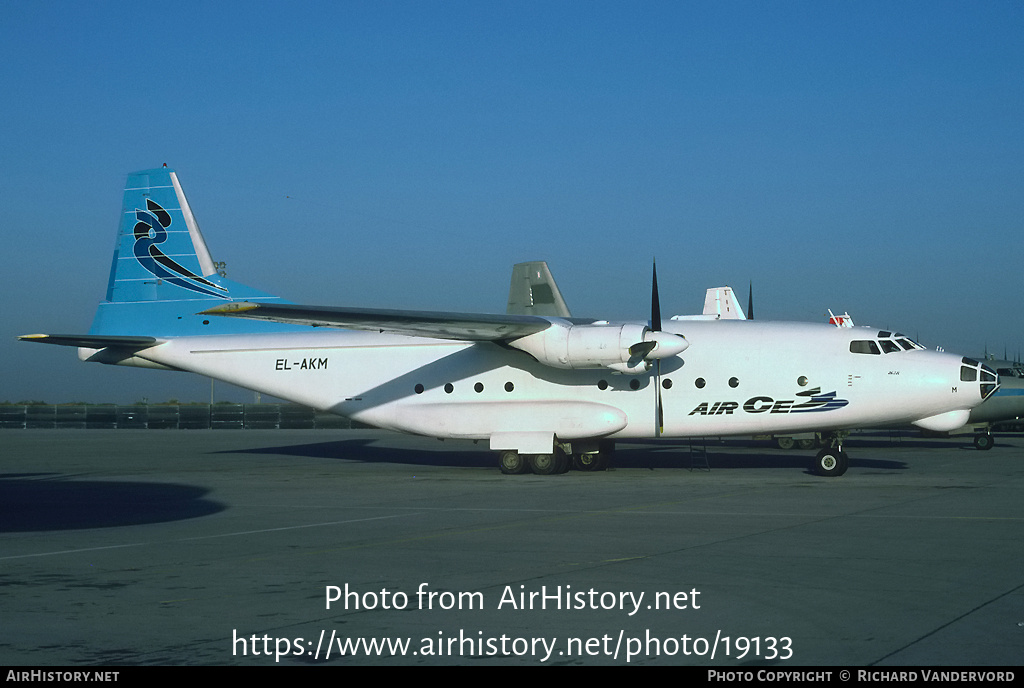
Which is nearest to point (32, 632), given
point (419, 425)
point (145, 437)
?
point (419, 425)

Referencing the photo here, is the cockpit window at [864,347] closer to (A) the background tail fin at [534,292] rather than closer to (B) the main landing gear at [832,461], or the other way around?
(B) the main landing gear at [832,461]

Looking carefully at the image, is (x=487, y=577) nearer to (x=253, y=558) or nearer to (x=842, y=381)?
(x=253, y=558)

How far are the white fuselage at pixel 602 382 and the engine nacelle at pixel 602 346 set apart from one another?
1226 millimetres

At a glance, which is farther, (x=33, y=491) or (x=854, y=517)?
(x=33, y=491)

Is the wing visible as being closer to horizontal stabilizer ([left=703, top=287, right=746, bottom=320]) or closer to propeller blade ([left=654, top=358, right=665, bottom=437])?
propeller blade ([left=654, top=358, right=665, bottom=437])

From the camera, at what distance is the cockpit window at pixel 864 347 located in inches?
808

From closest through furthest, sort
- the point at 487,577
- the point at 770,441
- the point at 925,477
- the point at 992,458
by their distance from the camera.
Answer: the point at 487,577, the point at 925,477, the point at 992,458, the point at 770,441

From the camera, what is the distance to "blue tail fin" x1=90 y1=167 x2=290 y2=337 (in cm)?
2594

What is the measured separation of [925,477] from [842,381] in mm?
2616

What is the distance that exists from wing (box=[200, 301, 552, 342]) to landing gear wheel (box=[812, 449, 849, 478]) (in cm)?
670

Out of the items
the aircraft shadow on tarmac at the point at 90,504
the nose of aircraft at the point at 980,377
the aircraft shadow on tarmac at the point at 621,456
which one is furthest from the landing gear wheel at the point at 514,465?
the nose of aircraft at the point at 980,377

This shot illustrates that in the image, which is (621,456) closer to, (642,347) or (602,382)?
(602,382)

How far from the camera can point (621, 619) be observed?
7.32m

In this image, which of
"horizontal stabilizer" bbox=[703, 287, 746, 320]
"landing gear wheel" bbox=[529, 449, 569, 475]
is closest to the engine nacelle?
"landing gear wheel" bbox=[529, 449, 569, 475]
